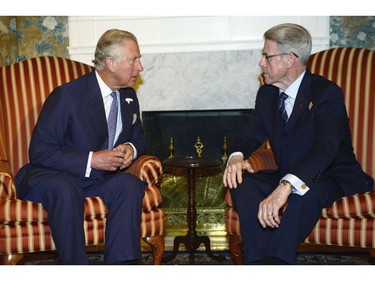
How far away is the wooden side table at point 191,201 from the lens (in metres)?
2.92

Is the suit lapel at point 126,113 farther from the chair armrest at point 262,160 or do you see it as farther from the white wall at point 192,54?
the white wall at point 192,54

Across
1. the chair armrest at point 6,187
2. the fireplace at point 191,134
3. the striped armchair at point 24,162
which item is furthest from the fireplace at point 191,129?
the chair armrest at point 6,187

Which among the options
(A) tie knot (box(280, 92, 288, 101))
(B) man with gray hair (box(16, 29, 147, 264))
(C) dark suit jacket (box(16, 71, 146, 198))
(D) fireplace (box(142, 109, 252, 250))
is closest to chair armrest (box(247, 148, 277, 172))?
(A) tie knot (box(280, 92, 288, 101))

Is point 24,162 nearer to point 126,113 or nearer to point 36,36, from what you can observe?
point 126,113

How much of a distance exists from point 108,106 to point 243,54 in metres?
1.52

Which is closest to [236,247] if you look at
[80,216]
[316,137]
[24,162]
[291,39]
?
[316,137]

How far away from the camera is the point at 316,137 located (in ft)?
7.95

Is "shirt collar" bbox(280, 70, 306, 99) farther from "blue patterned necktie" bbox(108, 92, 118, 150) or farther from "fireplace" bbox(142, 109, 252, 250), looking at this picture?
"fireplace" bbox(142, 109, 252, 250)

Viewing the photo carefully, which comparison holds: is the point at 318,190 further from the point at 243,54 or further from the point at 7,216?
the point at 243,54

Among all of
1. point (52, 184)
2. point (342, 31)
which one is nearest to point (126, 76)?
point (52, 184)

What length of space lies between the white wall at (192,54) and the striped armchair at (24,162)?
752 millimetres

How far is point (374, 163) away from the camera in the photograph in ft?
9.92

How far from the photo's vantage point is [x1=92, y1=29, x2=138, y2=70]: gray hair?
2.72 meters

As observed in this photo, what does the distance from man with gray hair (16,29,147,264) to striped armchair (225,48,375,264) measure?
1.81 feet
